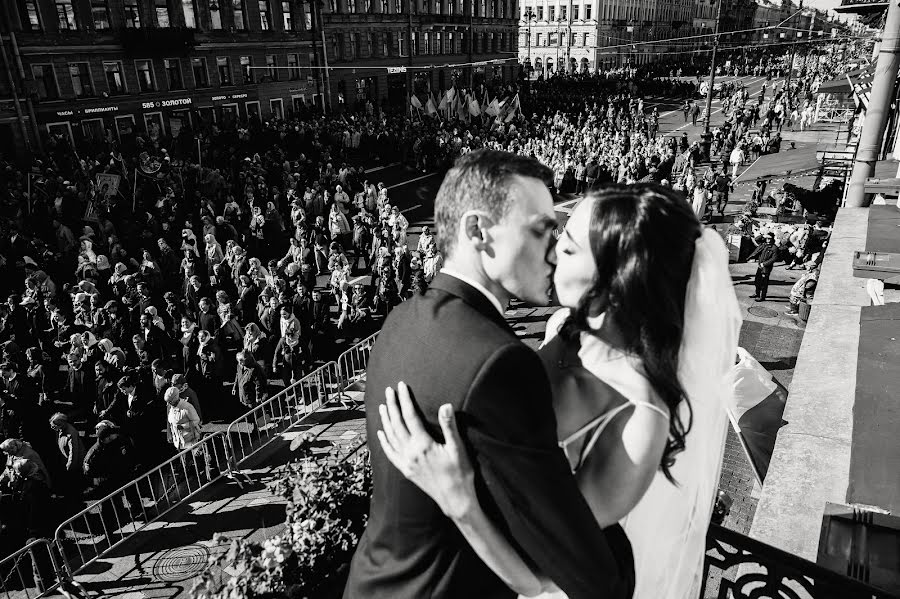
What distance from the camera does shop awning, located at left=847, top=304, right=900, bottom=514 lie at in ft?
10.5

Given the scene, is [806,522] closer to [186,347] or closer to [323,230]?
[186,347]

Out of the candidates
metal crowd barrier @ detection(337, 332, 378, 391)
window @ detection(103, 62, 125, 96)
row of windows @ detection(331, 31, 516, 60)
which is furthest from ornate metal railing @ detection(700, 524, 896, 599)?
row of windows @ detection(331, 31, 516, 60)

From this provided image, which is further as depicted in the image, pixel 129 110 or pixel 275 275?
pixel 129 110

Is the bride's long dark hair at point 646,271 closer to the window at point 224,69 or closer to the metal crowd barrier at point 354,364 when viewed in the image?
the metal crowd barrier at point 354,364

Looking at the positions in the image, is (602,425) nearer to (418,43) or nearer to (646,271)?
(646,271)

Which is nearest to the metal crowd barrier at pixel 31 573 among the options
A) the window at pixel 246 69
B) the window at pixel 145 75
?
the window at pixel 145 75

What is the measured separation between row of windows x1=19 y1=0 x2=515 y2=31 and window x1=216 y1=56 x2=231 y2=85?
192 cm

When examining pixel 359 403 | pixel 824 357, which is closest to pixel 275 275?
pixel 359 403

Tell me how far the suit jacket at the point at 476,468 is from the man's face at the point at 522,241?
11cm

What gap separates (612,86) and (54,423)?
54.7 meters

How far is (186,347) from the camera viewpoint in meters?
9.81

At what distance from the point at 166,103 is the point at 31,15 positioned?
7.13 meters

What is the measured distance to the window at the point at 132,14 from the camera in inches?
1273

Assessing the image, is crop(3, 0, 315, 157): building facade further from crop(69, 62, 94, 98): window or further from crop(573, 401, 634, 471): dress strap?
crop(573, 401, 634, 471): dress strap
